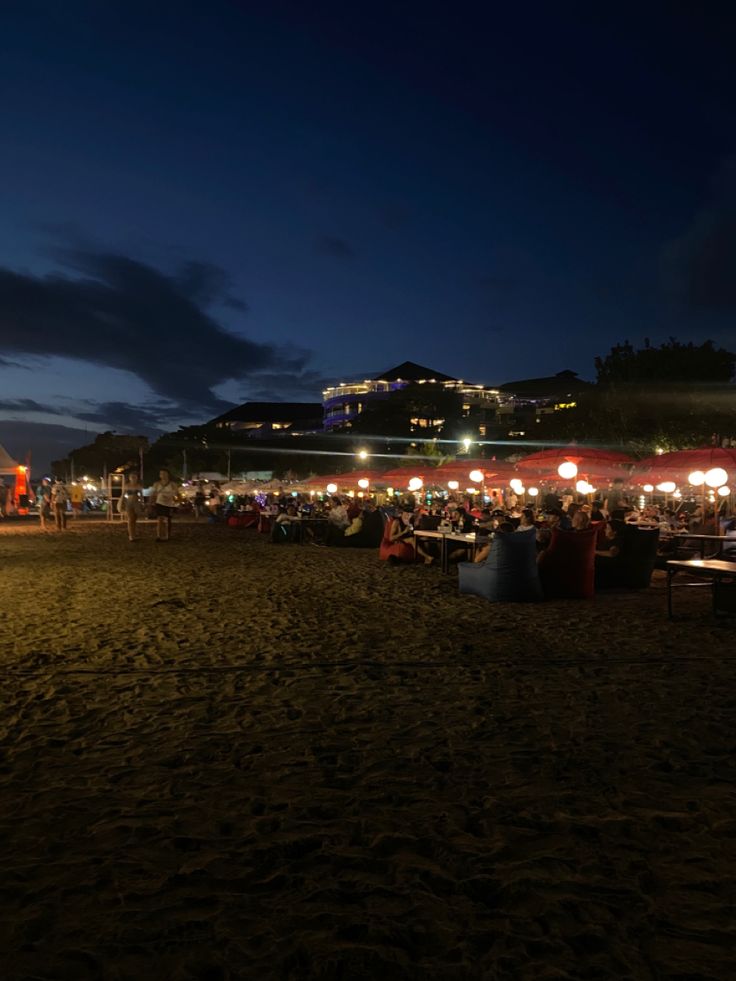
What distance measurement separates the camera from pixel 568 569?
33.1ft

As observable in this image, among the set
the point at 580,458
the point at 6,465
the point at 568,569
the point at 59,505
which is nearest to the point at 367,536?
the point at 580,458

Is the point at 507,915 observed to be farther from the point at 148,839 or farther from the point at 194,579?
the point at 194,579

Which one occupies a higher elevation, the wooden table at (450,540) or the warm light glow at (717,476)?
the warm light glow at (717,476)

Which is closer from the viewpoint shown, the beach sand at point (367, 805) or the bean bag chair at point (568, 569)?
the beach sand at point (367, 805)

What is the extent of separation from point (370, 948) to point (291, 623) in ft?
19.7

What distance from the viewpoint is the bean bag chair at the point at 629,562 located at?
1105cm

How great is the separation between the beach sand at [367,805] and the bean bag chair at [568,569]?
2.31 m

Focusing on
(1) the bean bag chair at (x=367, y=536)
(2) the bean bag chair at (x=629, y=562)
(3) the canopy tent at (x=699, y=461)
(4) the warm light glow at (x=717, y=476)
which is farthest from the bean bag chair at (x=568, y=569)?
(1) the bean bag chair at (x=367, y=536)

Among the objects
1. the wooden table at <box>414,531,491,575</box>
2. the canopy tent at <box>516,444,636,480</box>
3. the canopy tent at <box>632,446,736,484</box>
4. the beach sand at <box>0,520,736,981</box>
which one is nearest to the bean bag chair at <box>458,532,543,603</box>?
the wooden table at <box>414,531,491,575</box>

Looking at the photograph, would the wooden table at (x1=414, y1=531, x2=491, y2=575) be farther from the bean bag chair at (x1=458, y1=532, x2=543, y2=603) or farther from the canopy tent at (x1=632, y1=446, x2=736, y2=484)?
the canopy tent at (x1=632, y1=446, x2=736, y2=484)

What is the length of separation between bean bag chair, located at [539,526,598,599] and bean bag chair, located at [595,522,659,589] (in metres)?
0.99

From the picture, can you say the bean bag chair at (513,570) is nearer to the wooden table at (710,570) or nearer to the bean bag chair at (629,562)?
the bean bag chair at (629,562)

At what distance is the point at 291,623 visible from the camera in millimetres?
8359

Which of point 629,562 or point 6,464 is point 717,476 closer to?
point 629,562
